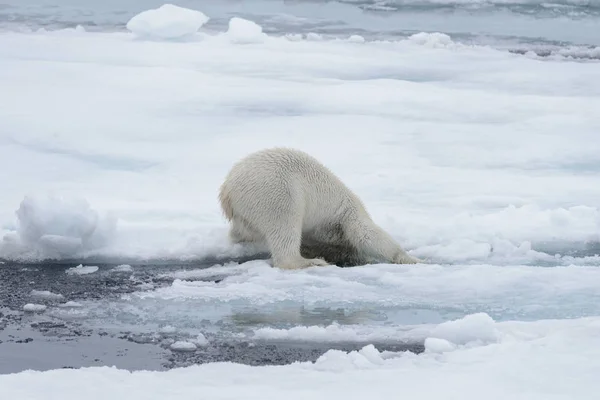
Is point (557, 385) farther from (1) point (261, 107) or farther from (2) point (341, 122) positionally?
(1) point (261, 107)

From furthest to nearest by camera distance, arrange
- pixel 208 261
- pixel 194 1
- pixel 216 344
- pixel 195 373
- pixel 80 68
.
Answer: pixel 194 1 → pixel 80 68 → pixel 208 261 → pixel 216 344 → pixel 195 373

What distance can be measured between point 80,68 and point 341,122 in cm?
434

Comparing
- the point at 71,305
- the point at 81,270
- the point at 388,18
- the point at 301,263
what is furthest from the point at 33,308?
the point at 388,18

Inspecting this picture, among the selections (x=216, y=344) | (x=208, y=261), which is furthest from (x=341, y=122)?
(x=216, y=344)

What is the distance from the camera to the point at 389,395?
3318mm

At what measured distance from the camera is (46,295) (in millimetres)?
4672

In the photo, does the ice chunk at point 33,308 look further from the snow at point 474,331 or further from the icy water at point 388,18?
the icy water at point 388,18

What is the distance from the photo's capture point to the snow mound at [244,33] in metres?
15.6

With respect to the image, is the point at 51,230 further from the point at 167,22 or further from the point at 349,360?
the point at 167,22

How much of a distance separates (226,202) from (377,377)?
2187 millimetres

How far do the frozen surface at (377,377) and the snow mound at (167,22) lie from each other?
12.3m

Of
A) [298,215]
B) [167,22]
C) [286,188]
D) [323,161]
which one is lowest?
[323,161]

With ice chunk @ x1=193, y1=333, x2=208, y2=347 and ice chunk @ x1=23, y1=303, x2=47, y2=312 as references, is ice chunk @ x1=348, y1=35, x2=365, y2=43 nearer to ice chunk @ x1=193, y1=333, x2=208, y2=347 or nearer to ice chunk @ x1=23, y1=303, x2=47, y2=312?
ice chunk @ x1=23, y1=303, x2=47, y2=312

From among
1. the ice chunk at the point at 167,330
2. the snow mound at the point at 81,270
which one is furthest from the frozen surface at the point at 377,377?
the snow mound at the point at 81,270
